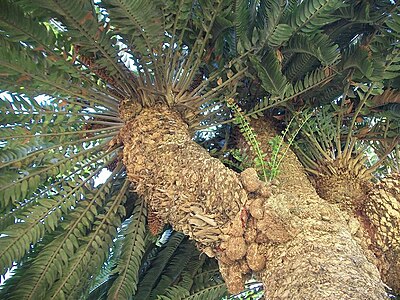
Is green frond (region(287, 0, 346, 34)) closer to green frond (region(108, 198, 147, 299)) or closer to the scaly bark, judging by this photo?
the scaly bark

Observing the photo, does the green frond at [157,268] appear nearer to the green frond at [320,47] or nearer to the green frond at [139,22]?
the green frond at [139,22]

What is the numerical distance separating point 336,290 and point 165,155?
1123 mm

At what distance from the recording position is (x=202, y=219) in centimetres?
225

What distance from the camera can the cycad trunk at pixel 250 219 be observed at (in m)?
1.83

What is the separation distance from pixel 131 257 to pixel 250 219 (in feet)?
3.56

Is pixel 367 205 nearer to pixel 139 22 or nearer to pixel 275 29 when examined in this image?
pixel 275 29

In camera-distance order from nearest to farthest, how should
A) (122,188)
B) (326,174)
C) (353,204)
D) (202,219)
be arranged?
(202,219), (353,204), (326,174), (122,188)

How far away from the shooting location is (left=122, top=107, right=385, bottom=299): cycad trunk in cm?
183

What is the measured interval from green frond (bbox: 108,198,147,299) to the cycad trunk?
1.84 feet

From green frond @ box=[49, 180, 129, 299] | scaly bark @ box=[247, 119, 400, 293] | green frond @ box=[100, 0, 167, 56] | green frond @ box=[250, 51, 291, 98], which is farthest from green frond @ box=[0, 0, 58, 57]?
scaly bark @ box=[247, 119, 400, 293]

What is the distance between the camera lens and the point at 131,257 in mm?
2992

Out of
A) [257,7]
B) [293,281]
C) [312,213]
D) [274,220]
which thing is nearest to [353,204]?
[312,213]

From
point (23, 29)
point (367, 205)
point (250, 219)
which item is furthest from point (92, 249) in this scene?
point (367, 205)

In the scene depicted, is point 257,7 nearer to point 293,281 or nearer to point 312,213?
point 312,213
